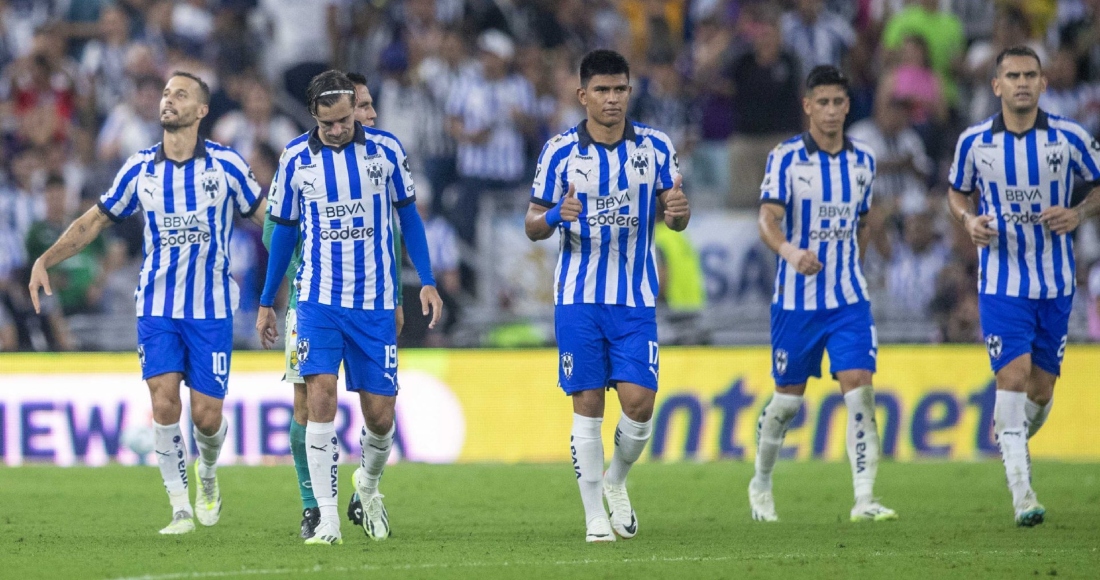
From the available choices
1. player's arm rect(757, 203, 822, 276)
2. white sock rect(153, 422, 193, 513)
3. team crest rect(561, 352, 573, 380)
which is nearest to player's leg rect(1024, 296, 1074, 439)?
player's arm rect(757, 203, 822, 276)

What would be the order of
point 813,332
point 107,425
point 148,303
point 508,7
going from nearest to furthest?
point 148,303 → point 813,332 → point 107,425 → point 508,7

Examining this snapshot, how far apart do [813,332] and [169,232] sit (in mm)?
4028

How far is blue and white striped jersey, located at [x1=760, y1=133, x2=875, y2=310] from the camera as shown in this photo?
10000 mm

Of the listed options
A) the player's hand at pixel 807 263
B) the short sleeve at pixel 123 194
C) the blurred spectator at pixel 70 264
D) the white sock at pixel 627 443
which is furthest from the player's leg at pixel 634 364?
the blurred spectator at pixel 70 264

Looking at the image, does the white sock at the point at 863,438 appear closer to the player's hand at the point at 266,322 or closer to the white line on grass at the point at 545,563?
the white line on grass at the point at 545,563

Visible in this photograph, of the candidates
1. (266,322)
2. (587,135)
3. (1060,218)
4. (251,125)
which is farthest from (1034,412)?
(251,125)

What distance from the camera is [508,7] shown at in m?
19.5

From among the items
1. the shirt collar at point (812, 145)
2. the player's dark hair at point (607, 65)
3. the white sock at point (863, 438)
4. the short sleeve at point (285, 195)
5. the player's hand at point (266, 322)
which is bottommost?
the white sock at point (863, 438)

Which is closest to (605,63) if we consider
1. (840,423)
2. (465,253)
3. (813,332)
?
(813,332)

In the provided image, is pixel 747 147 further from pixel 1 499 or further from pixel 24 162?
pixel 1 499

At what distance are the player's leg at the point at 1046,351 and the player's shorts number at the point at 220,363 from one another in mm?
4902

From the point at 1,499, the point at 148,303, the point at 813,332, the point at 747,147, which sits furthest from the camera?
the point at 747,147

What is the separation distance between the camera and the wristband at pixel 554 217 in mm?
8391

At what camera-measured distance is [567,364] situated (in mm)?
8641
